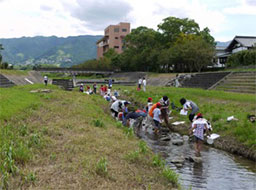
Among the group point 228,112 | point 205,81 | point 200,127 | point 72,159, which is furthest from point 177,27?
point 72,159

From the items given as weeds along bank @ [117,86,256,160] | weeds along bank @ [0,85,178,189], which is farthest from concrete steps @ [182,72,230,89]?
weeds along bank @ [0,85,178,189]

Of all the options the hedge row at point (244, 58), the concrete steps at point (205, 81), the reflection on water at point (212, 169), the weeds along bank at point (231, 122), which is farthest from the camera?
the hedge row at point (244, 58)

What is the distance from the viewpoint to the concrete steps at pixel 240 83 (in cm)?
2617

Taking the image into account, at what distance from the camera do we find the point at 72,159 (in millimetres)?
7305

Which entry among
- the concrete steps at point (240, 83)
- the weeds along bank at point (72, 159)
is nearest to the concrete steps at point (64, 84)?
the concrete steps at point (240, 83)

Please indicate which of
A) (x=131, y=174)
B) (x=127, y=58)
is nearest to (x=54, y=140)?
(x=131, y=174)

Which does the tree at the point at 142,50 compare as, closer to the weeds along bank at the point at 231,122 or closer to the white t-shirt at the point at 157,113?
the weeds along bank at the point at 231,122

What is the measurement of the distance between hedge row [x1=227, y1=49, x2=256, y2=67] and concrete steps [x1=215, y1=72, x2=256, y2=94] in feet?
36.3

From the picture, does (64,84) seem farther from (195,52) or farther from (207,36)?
(207,36)

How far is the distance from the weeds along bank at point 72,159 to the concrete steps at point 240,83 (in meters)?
18.7

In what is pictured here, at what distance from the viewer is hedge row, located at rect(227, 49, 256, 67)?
138 ft

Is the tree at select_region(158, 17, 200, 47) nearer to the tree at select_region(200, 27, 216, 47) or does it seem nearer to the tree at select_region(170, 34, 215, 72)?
the tree at select_region(200, 27, 216, 47)

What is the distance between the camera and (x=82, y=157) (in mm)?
7465

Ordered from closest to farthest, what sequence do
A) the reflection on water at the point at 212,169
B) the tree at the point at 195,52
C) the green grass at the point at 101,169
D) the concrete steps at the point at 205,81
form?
the green grass at the point at 101,169 < the reflection on water at the point at 212,169 < the concrete steps at the point at 205,81 < the tree at the point at 195,52
